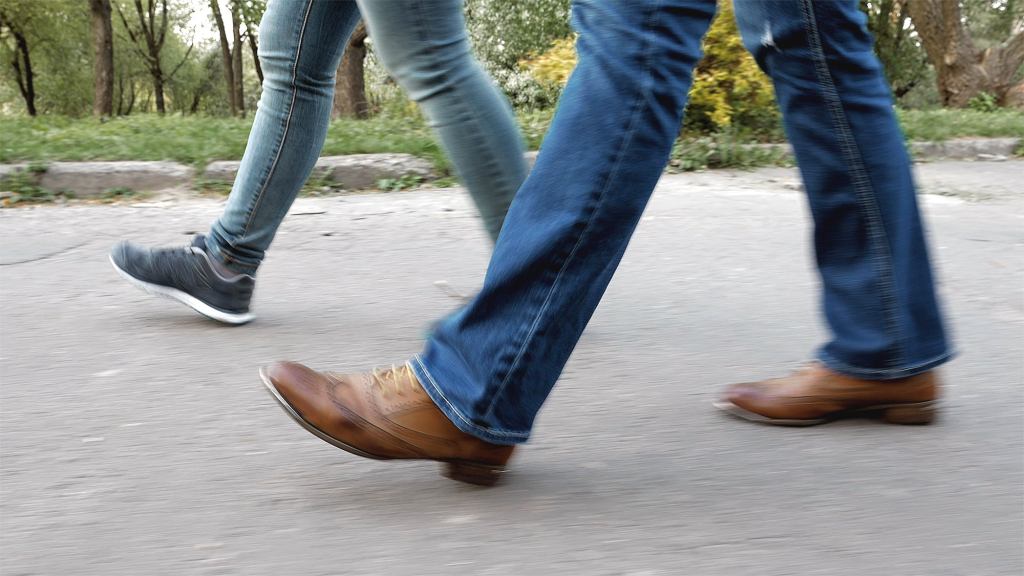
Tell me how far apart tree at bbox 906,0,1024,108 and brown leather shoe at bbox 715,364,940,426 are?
47.1 ft

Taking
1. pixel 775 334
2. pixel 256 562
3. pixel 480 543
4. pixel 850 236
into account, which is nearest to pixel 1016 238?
pixel 775 334

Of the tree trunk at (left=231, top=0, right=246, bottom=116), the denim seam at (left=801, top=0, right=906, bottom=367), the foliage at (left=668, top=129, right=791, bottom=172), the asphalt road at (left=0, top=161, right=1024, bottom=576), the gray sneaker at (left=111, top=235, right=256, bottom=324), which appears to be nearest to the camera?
the asphalt road at (left=0, top=161, right=1024, bottom=576)

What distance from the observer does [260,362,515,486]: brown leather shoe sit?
1.56m

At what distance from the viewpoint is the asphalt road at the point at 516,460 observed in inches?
57.6

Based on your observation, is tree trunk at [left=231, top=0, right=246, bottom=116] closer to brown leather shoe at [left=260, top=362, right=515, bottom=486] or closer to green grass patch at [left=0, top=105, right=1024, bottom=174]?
green grass patch at [left=0, top=105, right=1024, bottom=174]

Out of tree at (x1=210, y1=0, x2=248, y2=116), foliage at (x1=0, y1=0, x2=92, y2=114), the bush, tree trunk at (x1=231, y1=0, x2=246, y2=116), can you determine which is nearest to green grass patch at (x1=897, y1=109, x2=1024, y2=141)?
the bush

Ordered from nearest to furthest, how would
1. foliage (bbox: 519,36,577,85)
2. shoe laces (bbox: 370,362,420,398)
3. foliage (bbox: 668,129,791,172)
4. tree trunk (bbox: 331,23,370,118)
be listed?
shoe laces (bbox: 370,362,420,398) < foliage (bbox: 668,129,791,172) < foliage (bbox: 519,36,577,85) < tree trunk (bbox: 331,23,370,118)

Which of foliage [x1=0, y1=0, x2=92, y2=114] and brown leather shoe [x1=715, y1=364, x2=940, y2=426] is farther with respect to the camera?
foliage [x1=0, y1=0, x2=92, y2=114]

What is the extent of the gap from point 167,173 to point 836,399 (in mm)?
4170

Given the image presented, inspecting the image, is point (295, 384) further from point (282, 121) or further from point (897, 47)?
point (897, 47)

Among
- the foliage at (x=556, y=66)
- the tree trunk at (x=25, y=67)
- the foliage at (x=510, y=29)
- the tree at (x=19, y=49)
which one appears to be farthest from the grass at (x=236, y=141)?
the tree trunk at (x=25, y=67)

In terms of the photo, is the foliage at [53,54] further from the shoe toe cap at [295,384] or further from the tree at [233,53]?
the shoe toe cap at [295,384]

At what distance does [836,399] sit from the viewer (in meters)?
1.98

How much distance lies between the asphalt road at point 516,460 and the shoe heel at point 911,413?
0.02 metres
